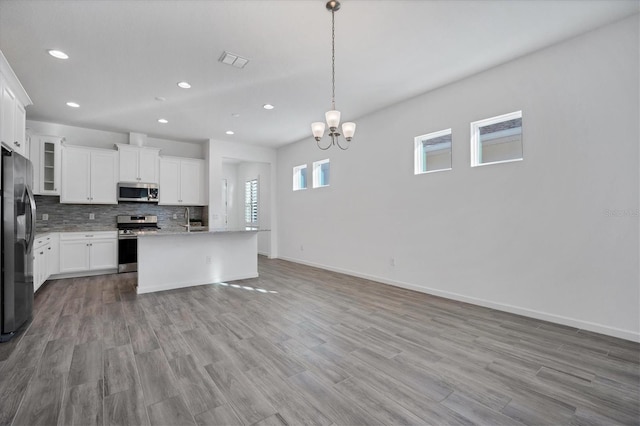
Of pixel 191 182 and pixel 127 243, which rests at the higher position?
pixel 191 182

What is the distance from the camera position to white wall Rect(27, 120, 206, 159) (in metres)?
5.57

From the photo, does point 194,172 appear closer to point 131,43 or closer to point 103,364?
point 131,43

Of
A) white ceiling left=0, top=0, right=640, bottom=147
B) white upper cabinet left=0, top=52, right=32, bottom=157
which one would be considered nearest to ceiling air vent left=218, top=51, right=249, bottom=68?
white ceiling left=0, top=0, right=640, bottom=147

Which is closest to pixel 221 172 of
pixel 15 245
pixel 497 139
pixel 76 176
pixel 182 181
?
pixel 182 181

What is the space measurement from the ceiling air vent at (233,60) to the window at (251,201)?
5.61 meters

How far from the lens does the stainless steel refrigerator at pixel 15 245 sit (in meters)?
2.73

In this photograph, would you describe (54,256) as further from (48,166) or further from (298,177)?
(298,177)

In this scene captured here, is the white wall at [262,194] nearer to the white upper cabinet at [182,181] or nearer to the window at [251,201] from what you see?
the window at [251,201]

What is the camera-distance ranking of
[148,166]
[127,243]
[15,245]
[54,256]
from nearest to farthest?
[15,245]
[54,256]
[127,243]
[148,166]

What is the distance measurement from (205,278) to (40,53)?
3.51 metres

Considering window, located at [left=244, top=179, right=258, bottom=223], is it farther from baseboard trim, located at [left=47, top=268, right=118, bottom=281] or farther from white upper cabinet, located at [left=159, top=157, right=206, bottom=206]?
baseboard trim, located at [left=47, top=268, right=118, bottom=281]

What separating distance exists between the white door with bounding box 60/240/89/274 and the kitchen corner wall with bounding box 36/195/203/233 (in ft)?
0.99

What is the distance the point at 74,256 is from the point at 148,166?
7.15 feet

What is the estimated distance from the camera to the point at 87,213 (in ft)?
19.4
